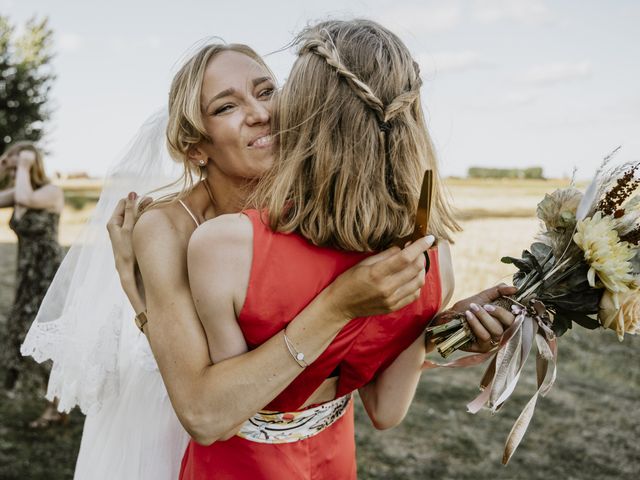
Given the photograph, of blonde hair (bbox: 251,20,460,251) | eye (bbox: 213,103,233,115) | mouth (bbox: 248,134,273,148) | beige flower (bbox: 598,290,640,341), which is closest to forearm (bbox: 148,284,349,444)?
blonde hair (bbox: 251,20,460,251)

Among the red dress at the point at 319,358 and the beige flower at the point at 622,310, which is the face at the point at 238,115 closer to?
the red dress at the point at 319,358

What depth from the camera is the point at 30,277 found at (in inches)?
241

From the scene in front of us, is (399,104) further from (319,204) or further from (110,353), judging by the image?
(110,353)

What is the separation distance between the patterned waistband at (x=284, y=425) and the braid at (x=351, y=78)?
0.90 meters

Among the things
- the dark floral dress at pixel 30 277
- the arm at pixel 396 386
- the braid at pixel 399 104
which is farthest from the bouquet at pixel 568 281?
the dark floral dress at pixel 30 277

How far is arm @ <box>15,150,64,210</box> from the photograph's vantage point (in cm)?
583

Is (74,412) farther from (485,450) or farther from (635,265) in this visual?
(635,265)

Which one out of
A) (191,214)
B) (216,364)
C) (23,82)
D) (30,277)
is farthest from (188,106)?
(23,82)

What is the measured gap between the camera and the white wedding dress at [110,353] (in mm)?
2467

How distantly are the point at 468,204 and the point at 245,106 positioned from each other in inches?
700

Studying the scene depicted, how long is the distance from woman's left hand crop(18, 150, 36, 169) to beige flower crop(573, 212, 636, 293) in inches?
224

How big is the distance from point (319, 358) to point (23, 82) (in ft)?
92.1

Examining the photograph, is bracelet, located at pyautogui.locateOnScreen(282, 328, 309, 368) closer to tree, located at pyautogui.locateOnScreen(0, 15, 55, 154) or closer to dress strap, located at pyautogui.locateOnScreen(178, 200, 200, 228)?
dress strap, located at pyautogui.locateOnScreen(178, 200, 200, 228)

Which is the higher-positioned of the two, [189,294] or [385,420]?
[189,294]
